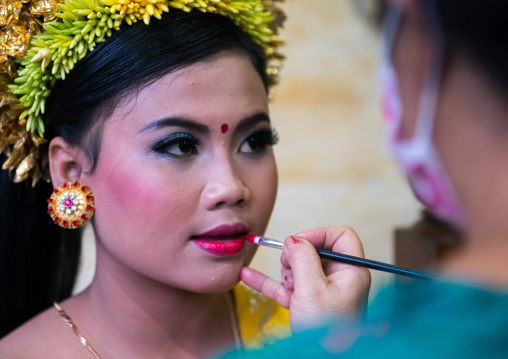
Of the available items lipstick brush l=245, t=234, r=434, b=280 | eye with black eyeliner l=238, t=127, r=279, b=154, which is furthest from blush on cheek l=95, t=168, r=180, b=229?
lipstick brush l=245, t=234, r=434, b=280

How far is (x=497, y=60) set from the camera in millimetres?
555

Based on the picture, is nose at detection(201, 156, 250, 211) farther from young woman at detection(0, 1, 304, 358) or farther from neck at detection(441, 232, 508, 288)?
neck at detection(441, 232, 508, 288)

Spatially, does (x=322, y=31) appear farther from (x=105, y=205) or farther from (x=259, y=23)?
(x=105, y=205)

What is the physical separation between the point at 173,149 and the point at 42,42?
39cm

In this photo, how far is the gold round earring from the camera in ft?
4.46

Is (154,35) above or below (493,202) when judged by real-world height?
above

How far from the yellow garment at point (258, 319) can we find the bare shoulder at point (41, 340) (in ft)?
1.40

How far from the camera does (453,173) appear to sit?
0.61 meters

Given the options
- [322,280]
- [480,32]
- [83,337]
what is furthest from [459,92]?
[83,337]

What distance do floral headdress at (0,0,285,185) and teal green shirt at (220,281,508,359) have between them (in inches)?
34.8

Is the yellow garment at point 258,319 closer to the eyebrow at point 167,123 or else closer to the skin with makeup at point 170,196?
the skin with makeup at point 170,196

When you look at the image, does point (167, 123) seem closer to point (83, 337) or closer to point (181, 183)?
point (181, 183)

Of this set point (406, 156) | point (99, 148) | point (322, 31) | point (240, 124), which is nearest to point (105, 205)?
point (99, 148)

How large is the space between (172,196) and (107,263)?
31 cm
